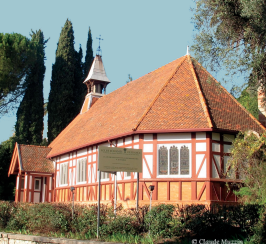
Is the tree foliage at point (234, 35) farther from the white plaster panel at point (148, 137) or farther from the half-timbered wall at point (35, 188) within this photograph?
the half-timbered wall at point (35, 188)

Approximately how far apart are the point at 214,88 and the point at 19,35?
26951 millimetres

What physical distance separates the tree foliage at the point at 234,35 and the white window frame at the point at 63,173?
50.0ft

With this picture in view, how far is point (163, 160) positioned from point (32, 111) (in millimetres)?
24758

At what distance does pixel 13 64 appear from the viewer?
135 feet

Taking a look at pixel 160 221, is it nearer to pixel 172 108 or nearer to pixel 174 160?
pixel 174 160

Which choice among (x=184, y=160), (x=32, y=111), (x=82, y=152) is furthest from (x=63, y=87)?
(x=184, y=160)

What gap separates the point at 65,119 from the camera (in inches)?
1673

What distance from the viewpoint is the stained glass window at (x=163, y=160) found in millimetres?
19422

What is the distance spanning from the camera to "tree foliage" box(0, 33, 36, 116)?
40281 millimetres

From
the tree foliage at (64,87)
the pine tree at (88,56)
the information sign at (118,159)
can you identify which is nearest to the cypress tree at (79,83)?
the tree foliage at (64,87)

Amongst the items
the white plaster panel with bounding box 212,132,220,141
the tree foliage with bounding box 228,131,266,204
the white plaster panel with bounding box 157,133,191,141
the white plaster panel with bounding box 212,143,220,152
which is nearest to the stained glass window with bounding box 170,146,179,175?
the white plaster panel with bounding box 157,133,191,141

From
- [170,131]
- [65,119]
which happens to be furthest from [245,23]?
[65,119]

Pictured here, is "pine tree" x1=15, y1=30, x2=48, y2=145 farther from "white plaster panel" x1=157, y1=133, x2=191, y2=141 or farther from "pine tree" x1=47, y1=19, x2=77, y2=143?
"white plaster panel" x1=157, y1=133, x2=191, y2=141

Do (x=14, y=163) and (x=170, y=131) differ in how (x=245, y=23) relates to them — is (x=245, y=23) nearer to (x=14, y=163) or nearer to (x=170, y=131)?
(x=170, y=131)
